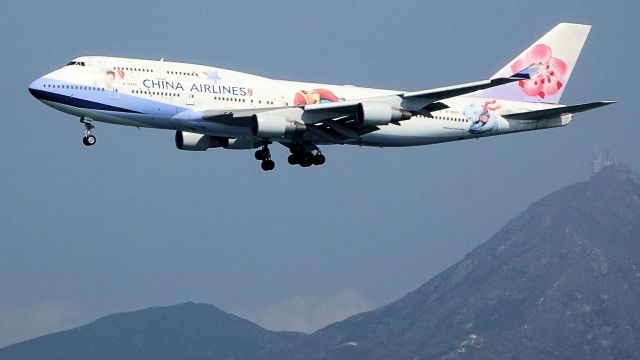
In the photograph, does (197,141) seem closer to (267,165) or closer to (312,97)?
(267,165)

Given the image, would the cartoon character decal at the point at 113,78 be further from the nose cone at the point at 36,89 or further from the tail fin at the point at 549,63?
the tail fin at the point at 549,63

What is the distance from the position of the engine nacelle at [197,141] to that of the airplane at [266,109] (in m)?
0.06

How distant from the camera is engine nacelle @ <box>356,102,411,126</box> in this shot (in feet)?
218

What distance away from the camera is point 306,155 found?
234ft

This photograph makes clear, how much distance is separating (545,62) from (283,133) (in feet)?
75.3

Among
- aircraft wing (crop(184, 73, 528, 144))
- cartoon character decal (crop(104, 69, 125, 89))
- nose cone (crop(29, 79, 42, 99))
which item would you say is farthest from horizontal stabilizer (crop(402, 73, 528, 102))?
nose cone (crop(29, 79, 42, 99))

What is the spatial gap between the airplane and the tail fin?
3.96 meters

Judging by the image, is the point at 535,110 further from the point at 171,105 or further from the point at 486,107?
the point at 171,105

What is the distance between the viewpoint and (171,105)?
65625 millimetres

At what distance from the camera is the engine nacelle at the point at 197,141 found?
239ft

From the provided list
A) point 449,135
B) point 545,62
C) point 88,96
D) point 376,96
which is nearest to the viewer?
point 88,96

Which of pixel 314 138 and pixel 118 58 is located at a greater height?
pixel 118 58

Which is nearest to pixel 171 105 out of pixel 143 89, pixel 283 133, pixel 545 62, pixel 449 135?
pixel 143 89

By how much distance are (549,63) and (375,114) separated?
19.3 m
